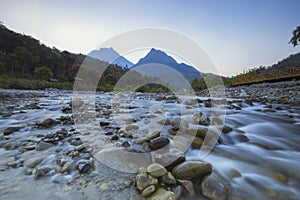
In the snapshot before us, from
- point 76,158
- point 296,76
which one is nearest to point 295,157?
point 76,158

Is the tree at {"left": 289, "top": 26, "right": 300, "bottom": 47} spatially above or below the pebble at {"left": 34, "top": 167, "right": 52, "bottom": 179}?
above

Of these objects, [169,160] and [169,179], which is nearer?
[169,179]

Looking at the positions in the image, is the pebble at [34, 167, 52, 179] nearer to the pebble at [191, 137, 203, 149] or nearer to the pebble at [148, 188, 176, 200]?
the pebble at [148, 188, 176, 200]

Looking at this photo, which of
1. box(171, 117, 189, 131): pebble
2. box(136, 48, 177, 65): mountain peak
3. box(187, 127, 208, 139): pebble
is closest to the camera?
box(187, 127, 208, 139): pebble

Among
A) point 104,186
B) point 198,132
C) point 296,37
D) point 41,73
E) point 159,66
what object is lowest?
point 104,186

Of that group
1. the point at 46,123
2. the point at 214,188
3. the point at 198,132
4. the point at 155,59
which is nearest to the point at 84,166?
the point at 214,188

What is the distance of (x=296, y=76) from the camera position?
1168 centimetres

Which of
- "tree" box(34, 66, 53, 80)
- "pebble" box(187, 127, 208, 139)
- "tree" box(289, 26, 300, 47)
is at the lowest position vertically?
"pebble" box(187, 127, 208, 139)

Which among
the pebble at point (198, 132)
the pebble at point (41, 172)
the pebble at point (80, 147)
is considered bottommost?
the pebble at point (41, 172)

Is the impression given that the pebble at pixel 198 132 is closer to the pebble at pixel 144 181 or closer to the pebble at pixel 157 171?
the pebble at pixel 157 171

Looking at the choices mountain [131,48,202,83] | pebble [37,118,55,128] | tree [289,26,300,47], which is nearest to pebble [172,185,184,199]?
pebble [37,118,55,128]

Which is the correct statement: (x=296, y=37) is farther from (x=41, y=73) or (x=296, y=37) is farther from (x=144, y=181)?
(x=41, y=73)

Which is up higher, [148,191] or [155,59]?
[155,59]

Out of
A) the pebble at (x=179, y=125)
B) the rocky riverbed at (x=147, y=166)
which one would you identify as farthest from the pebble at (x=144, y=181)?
the pebble at (x=179, y=125)
